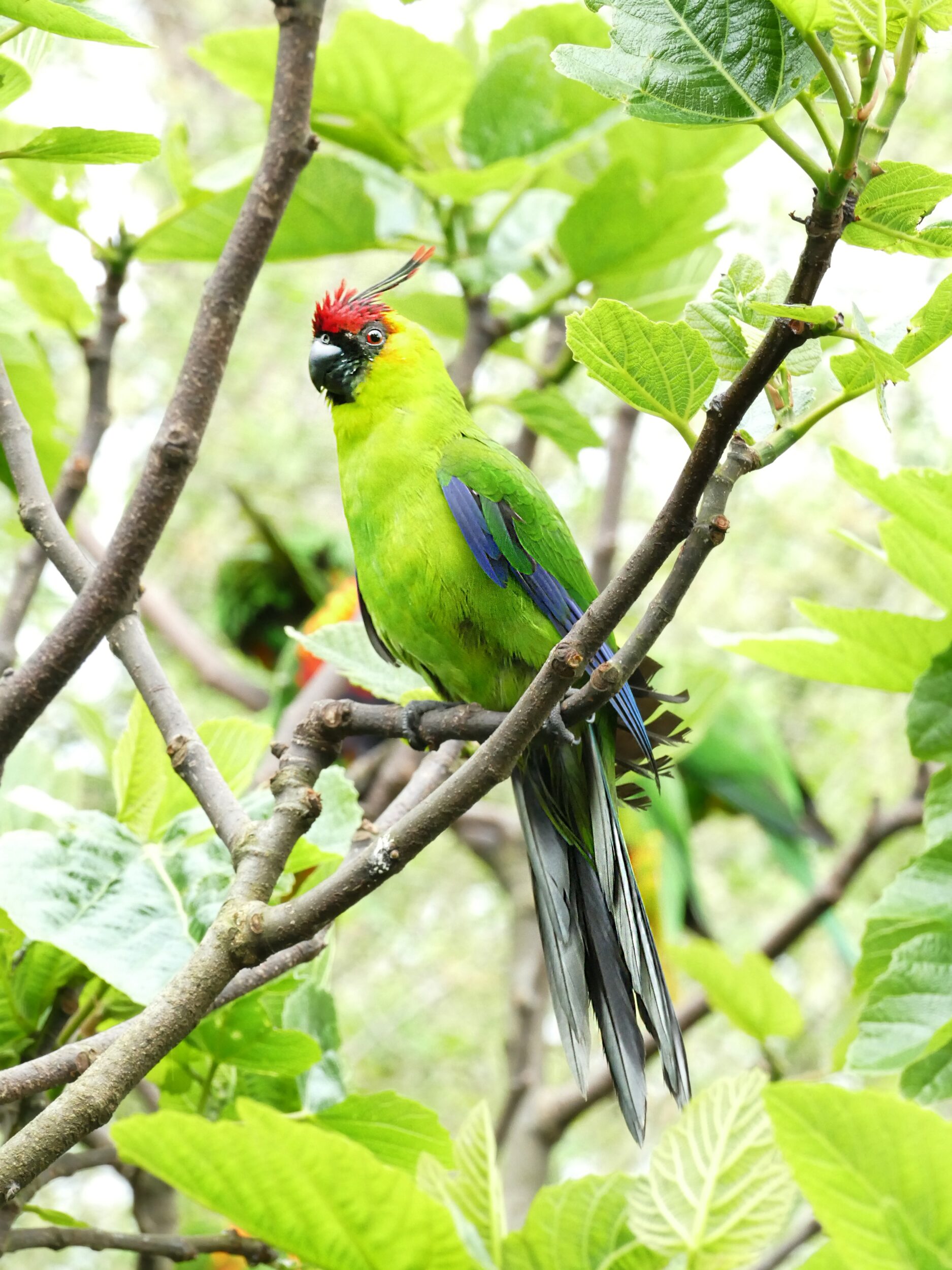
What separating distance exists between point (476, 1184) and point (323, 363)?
1.00 meters

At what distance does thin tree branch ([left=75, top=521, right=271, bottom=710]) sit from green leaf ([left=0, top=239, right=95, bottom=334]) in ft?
4.17

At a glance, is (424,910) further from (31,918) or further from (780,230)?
(31,918)

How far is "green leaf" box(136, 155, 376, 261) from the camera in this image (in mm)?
1363

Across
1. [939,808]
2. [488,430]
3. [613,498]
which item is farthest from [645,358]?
[488,430]

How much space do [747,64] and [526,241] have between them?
3.27 feet

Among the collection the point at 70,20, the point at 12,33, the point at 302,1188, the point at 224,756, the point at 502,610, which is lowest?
the point at 302,1188

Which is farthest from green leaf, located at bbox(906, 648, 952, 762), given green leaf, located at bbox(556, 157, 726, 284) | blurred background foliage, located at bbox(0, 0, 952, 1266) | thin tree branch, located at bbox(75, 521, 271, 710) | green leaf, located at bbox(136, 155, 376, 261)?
thin tree branch, located at bbox(75, 521, 271, 710)

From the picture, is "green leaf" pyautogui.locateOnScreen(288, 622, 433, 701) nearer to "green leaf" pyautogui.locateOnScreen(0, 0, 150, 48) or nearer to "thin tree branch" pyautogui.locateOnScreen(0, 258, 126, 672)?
"thin tree branch" pyautogui.locateOnScreen(0, 258, 126, 672)

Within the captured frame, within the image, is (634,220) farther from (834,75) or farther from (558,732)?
(834,75)

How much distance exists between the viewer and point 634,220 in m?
1.50

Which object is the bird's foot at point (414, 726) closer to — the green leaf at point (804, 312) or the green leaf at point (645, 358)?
the green leaf at point (645, 358)

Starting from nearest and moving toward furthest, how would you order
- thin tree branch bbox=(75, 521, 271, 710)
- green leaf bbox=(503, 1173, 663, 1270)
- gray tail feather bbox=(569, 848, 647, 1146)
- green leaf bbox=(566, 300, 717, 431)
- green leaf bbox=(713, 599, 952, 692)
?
1. green leaf bbox=(566, 300, 717, 431)
2. green leaf bbox=(503, 1173, 663, 1270)
3. gray tail feather bbox=(569, 848, 647, 1146)
4. green leaf bbox=(713, 599, 952, 692)
5. thin tree branch bbox=(75, 521, 271, 710)

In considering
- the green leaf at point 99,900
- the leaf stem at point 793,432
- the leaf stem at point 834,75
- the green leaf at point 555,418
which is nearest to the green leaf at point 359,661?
the green leaf at point 99,900

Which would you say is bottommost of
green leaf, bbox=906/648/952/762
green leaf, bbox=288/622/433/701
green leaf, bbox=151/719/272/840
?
green leaf, bbox=906/648/952/762
